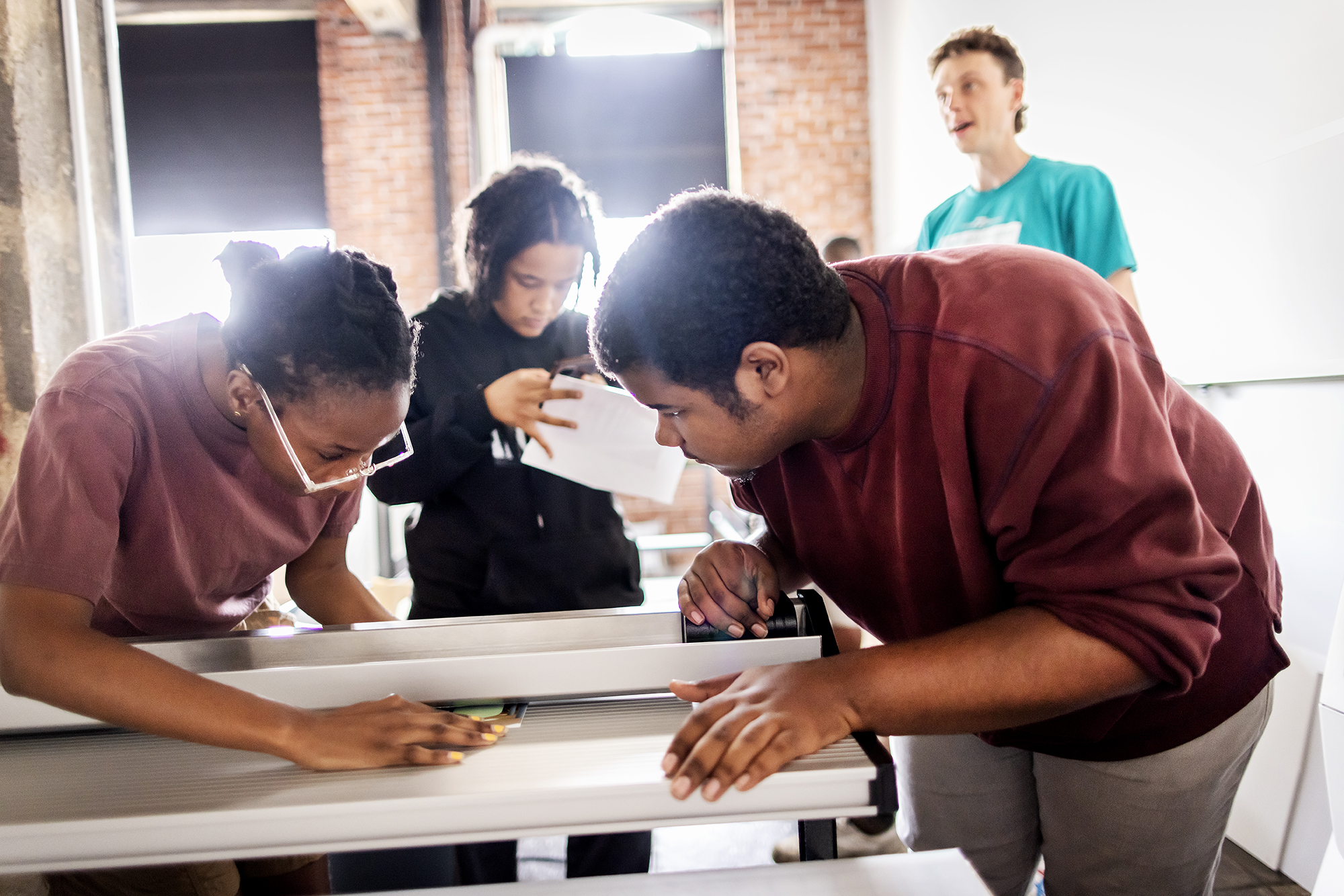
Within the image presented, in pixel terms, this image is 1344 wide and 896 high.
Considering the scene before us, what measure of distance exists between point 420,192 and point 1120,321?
499 centimetres

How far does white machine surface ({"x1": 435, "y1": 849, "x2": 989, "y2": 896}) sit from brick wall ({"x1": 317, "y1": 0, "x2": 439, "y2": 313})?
4.73 meters

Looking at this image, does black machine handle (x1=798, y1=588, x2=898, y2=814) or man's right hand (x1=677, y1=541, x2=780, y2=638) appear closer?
black machine handle (x1=798, y1=588, x2=898, y2=814)

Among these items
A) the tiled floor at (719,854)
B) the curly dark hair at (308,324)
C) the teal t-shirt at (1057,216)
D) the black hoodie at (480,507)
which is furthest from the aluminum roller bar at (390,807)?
the teal t-shirt at (1057,216)

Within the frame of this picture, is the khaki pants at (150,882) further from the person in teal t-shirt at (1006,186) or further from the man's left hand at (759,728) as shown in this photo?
the person in teal t-shirt at (1006,186)

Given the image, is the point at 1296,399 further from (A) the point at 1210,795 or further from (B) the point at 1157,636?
(B) the point at 1157,636

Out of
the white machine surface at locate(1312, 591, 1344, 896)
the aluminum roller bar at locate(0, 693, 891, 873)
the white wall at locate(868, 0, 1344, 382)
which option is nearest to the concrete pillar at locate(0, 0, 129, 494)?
the aluminum roller bar at locate(0, 693, 891, 873)

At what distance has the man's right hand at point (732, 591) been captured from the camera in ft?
3.19

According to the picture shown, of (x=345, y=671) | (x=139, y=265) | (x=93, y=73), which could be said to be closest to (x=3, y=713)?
(x=345, y=671)

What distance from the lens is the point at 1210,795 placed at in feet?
3.11

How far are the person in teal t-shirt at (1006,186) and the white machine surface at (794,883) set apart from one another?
1.62 m

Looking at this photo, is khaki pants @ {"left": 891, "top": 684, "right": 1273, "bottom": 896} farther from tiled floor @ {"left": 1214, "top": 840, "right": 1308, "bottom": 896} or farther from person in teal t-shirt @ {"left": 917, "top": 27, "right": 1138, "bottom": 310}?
person in teal t-shirt @ {"left": 917, "top": 27, "right": 1138, "bottom": 310}

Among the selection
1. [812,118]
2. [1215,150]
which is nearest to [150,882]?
[1215,150]

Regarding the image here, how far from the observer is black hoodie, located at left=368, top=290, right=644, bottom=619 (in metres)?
1.45

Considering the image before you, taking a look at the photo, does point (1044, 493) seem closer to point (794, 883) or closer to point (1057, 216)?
point (794, 883)
